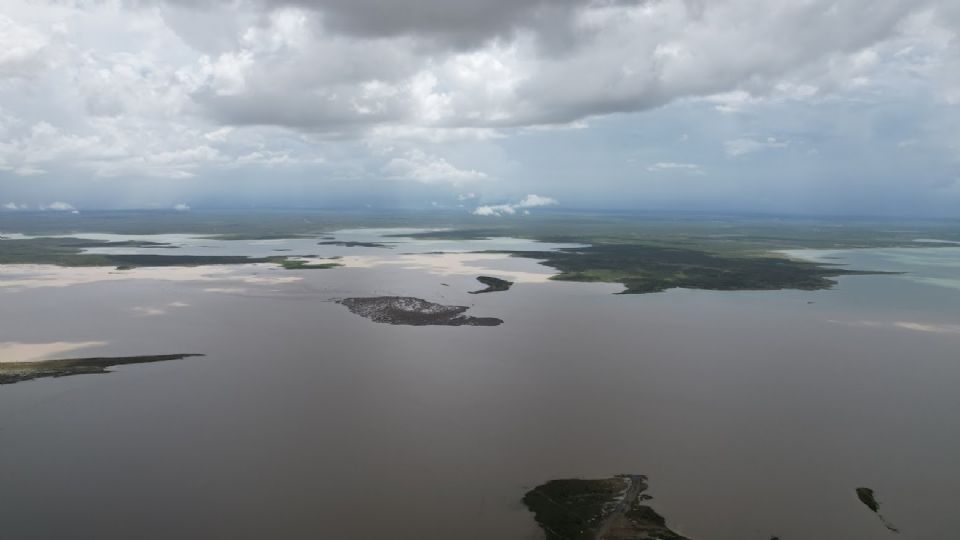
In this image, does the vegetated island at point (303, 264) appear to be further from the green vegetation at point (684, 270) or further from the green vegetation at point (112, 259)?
the green vegetation at point (684, 270)

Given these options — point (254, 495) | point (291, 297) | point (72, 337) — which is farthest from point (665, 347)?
point (72, 337)

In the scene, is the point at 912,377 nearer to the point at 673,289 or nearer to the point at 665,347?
the point at 665,347

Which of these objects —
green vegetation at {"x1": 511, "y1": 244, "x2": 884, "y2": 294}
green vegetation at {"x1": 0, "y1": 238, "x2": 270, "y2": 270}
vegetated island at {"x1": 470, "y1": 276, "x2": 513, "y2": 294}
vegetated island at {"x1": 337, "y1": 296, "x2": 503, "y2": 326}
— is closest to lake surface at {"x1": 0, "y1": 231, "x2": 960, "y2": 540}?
vegetated island at {"x1": 337, "y1": 296, "x2": 503, "y2": 326}

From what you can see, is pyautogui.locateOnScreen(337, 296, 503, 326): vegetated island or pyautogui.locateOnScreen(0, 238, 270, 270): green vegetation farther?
pyautogui.locateOnScreen(0, 238, 270, 270): green vegetation

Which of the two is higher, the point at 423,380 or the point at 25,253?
the point at 25,253

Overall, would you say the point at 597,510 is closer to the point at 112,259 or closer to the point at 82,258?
the point at 112,259

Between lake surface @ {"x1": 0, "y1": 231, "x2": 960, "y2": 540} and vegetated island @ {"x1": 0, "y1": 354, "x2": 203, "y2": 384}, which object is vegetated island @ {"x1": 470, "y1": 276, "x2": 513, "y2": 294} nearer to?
lake surface @ {"x1": 0, "y1": 231, "x2": 960, "y2": 540}
